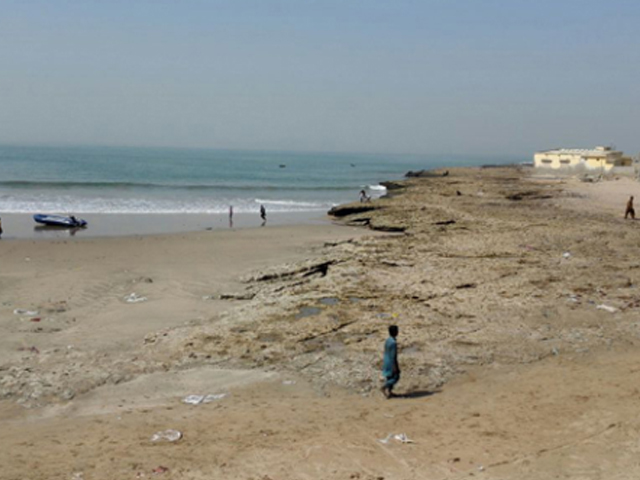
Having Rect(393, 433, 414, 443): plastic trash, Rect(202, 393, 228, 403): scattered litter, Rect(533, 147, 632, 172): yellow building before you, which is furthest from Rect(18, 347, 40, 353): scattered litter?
Rect(533, 147, 632, 172): yellow building

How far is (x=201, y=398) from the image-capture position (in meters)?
8.63

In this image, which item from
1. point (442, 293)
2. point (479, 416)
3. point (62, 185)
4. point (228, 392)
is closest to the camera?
point (479, 416)

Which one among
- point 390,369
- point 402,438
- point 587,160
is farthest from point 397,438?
point 587,160

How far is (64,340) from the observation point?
438 inches

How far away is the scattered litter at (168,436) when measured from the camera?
719 centimetres

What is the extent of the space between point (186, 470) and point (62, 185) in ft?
167

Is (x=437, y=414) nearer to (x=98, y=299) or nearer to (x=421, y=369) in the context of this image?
(x=421, y=369)

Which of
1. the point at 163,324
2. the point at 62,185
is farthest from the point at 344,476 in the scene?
the point at 62,185

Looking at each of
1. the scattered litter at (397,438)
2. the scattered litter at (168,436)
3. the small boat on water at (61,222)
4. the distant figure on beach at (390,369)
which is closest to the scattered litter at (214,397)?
the scattered litter at (168,436)

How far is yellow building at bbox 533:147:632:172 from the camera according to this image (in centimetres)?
6034

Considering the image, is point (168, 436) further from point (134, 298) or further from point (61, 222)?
point (61, 222)

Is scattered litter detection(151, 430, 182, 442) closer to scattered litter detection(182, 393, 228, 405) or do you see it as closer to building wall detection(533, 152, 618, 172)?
scattered litter detection(182, 393, 228, 405)

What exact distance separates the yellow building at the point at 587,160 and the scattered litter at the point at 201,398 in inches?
2269

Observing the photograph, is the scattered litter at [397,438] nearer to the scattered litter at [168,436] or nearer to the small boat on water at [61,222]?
the scattered litter at [168,436]
